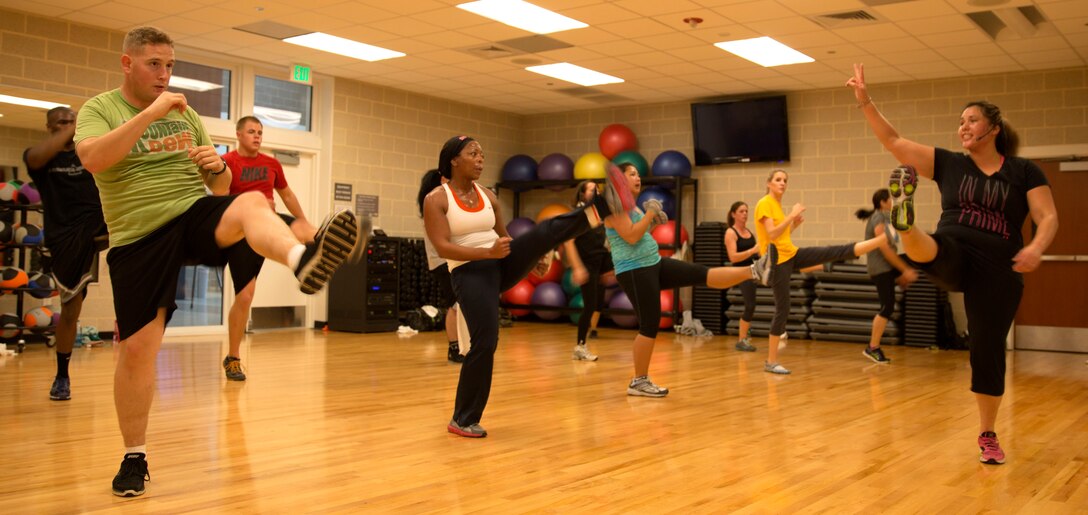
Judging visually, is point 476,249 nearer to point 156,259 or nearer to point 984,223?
point 156,259

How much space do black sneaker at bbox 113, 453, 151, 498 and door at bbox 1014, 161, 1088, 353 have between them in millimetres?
9328

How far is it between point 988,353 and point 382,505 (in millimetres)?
2544

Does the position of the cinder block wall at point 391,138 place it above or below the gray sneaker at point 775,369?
above

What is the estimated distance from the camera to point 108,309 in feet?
29.0

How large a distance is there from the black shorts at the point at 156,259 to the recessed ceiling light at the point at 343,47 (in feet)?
20.9

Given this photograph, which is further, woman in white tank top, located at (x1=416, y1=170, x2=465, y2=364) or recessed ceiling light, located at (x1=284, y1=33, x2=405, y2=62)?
recessed ceiling light, located at (x1=284, y1=33, x2=405, y2=62)

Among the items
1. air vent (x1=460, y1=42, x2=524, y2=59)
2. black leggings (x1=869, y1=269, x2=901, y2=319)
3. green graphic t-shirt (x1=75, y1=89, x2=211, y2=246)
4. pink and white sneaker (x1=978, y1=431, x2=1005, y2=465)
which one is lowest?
pink and white sneaker (x1=978, y1=431, x2=1005, y2=465)

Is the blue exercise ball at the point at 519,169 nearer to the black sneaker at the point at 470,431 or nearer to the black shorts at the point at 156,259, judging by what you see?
the black sneaker at the point at 470,431

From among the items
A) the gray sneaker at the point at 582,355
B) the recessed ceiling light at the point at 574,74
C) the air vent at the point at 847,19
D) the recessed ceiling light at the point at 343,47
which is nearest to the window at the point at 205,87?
the recessed ceiling light at the point at 343,47

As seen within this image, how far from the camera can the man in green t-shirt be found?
9.57 feet

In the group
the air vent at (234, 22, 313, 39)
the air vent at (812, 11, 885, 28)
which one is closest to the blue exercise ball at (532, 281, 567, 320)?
the air vent at (234, 22, 313, 39)

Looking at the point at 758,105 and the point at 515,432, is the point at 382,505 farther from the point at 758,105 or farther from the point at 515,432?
the point at 758,105

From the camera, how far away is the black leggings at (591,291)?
25.8 ft

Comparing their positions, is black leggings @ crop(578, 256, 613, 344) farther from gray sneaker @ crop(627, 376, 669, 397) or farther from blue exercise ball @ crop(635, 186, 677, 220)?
blue exercise ball @ crop(635, 186, 677, 220)
